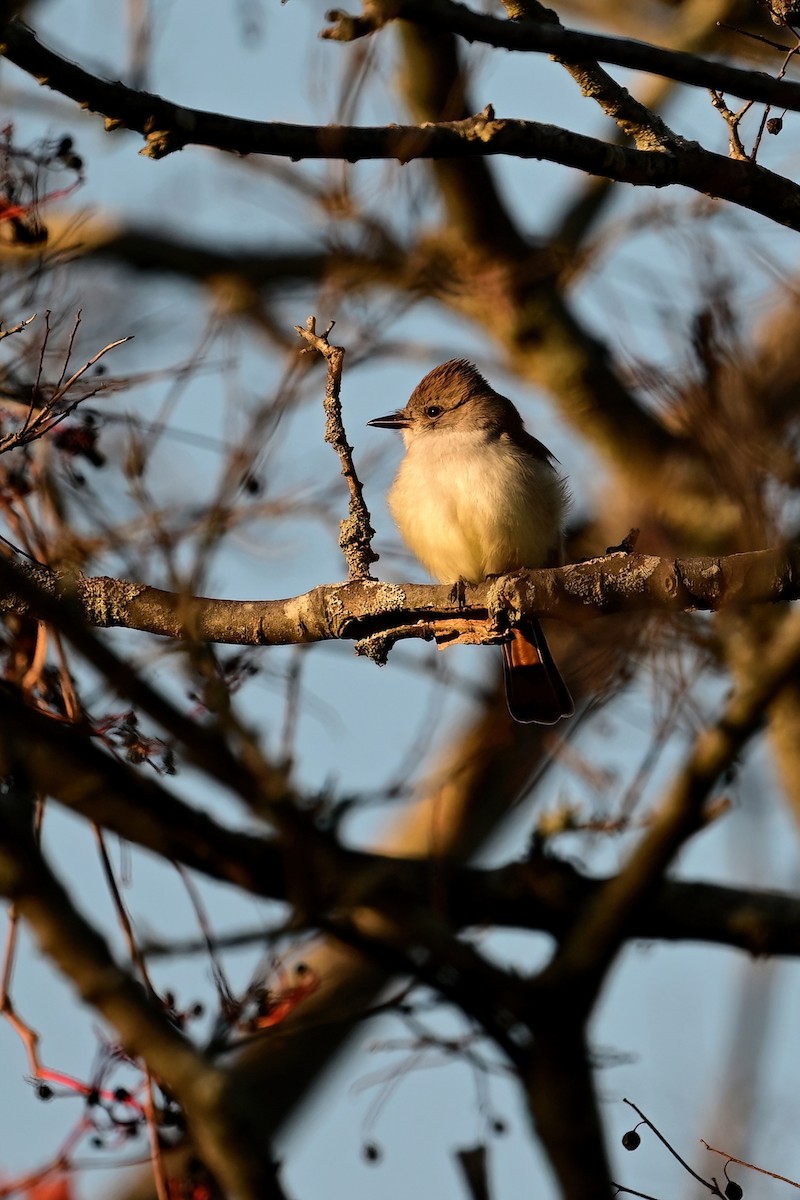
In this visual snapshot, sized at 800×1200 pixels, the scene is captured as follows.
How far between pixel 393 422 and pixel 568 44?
13.2ft

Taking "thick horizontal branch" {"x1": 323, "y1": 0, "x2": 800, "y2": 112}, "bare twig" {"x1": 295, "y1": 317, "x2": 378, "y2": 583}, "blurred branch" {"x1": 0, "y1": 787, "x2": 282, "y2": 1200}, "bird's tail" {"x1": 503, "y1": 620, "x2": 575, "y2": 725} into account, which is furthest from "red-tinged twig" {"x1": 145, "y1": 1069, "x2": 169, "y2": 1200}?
"bird's tail" {"x1": 503, "y1": 620, "x2": 575, "y2": 725}

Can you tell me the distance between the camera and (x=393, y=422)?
272 inches

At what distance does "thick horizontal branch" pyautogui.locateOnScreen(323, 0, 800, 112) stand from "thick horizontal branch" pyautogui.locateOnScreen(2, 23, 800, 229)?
0.9 inches

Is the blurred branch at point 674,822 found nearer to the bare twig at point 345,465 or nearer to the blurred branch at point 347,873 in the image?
the blurred branch at point 347,873

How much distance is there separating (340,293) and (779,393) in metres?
3.24

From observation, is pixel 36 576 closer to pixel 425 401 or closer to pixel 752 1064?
pixel 425 401

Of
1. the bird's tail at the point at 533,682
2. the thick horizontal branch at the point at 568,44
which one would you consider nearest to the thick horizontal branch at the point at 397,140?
the thick horizontal branch at the point at 568,44

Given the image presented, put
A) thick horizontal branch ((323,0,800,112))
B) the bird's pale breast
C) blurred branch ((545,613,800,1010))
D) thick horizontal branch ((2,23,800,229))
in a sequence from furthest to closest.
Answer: the bird's pale breast, blurred branch ((545,613,800,1010)), thick horizontal branch ((2,23,800,229)), thick horizontal branch ((323,0,800,112))

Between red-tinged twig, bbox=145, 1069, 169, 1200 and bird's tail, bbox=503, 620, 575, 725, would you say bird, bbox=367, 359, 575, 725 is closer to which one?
bird's tail, bbox=503, 620, 575, 725

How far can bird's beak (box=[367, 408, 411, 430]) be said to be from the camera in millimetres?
6898

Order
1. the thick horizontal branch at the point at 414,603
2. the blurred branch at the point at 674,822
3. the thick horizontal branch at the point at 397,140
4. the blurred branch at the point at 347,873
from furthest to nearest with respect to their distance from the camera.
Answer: the blurred branch at the point at 674,822
the thick horizontal branch at the point at 414,603
the blurred branch at the point at 347,873
the thick horizontal branch at the point at 397,140

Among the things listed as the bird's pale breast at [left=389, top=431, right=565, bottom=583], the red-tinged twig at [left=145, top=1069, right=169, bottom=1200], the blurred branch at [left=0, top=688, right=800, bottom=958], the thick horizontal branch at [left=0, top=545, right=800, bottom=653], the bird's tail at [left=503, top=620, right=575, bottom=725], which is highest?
the bird's pale breast at [left=389, top=431, right=565, bottom=583]

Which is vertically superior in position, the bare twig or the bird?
the bird

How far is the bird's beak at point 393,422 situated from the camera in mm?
6898
